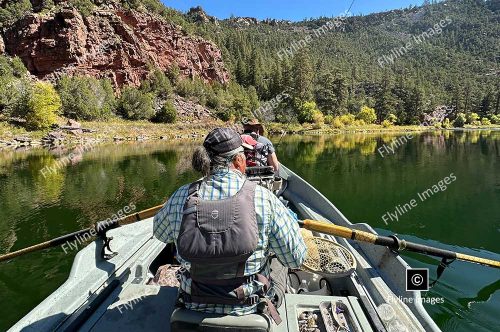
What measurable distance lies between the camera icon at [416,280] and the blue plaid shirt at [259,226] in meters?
2.06

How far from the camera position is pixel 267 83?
101 m

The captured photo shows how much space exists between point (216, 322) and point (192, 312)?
22cm

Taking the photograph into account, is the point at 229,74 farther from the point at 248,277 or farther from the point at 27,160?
the point at 248,277

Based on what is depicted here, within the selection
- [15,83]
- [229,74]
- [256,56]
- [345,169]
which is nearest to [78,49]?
[15,83]

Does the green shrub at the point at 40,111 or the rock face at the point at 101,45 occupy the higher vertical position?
the rock face at the point at 101,45

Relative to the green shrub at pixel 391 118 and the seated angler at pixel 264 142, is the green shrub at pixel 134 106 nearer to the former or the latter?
the seated angler at pixel 264 142

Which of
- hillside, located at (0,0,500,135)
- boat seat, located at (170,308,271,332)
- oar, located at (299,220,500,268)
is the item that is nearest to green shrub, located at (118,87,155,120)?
hillside, located at (0,0,500,135)

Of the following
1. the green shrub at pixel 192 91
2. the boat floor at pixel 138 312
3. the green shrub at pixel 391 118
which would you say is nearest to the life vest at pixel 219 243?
the boat floor at pixel 138 312

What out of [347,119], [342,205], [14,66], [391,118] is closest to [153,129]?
[14,66]

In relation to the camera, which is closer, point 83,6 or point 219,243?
point 219,243

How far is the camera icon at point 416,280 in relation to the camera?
392 cm

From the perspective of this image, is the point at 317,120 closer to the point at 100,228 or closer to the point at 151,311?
the point at 100,228

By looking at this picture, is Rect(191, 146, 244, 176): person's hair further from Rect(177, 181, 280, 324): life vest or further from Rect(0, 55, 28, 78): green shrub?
Rect(0, 55, 28, 78): green shrub

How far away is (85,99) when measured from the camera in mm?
56312
